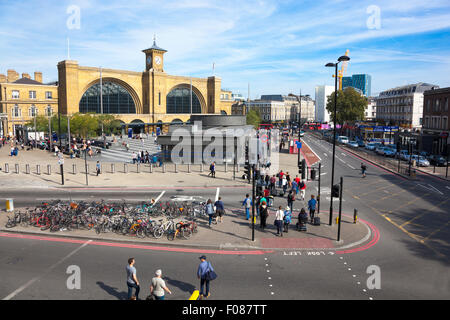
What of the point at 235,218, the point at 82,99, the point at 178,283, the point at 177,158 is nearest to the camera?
the point at 178,283

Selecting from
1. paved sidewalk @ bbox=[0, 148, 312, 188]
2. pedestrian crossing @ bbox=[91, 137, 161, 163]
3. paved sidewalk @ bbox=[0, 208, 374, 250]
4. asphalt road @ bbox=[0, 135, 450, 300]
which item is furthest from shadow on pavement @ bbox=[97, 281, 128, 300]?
pedestrian crossing @ bbox=[91, 137, 161, 163]

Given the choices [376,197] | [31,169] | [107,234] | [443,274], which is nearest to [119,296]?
[107,234]

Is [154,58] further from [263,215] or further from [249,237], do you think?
[249,237]

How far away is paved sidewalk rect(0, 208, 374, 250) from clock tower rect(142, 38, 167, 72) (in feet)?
218

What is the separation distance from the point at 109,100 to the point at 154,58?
1425 centimetres

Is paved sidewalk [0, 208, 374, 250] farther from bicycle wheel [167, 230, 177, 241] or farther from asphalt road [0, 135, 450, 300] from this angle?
asphalt road [0, 135, 450, 300]

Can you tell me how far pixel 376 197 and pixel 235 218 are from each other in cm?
1144

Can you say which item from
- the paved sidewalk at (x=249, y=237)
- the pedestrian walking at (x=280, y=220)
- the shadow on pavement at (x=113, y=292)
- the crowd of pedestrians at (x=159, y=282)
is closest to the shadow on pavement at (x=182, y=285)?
the crowd of pedestrians at (x=159, y=282)

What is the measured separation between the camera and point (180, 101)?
292 ft

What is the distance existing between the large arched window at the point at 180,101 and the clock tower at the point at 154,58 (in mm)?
7773

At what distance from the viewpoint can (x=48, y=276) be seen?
1201 centimetres
